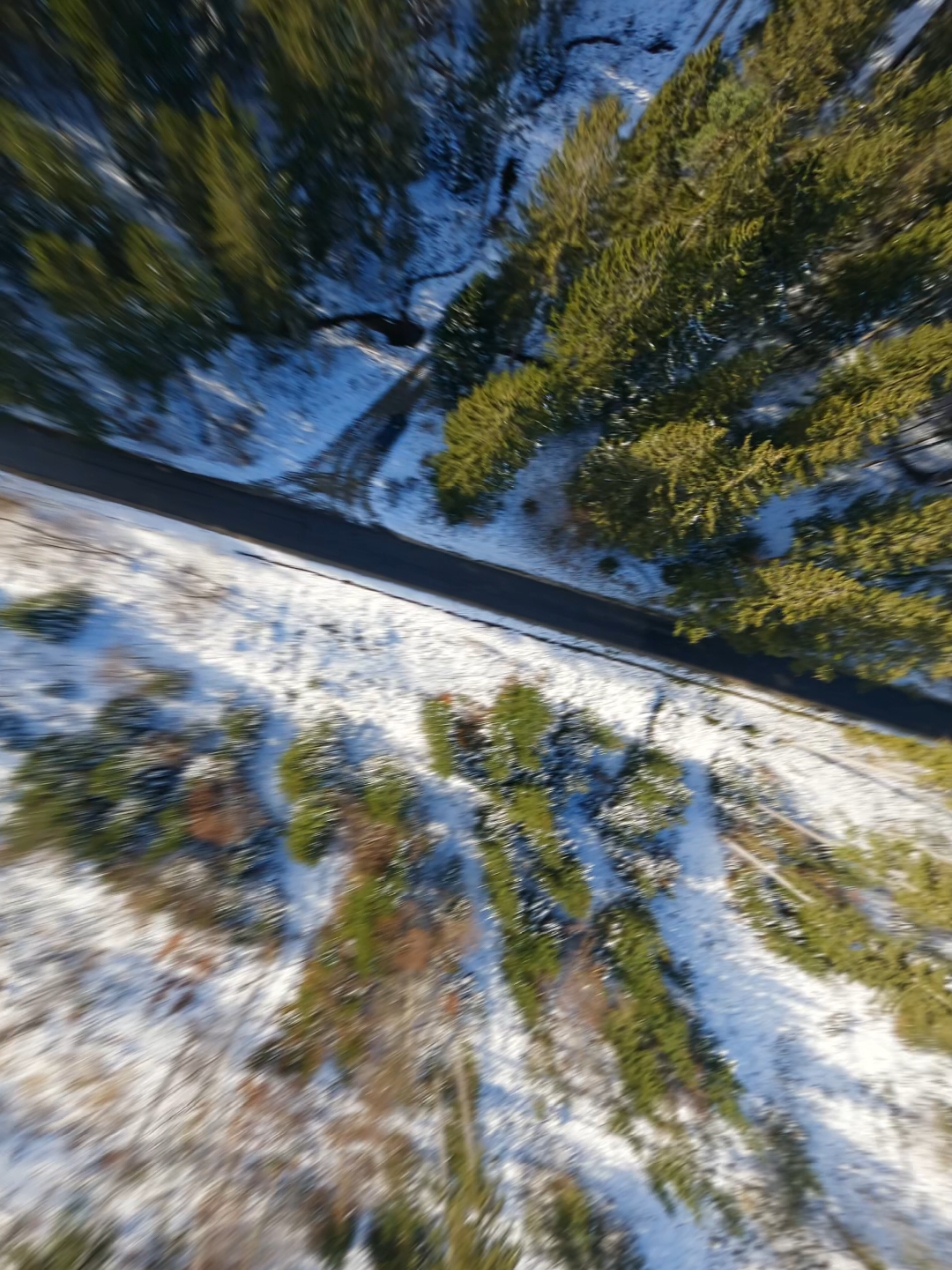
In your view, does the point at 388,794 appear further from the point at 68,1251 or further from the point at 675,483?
the point at 68,1251

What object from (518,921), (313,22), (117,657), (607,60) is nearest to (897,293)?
(607,60)

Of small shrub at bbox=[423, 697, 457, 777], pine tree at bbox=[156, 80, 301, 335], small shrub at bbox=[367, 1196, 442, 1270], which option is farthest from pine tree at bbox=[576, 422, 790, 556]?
small shrub at bbox=[367, 1196, 442, 1270]

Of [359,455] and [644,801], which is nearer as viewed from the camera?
[359,455]

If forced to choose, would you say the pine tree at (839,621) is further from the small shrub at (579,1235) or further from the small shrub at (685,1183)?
the small shrub at (579,1235)

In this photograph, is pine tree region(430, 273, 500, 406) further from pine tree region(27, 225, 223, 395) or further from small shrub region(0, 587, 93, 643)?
small shrub region(0, 587, 93, 643)

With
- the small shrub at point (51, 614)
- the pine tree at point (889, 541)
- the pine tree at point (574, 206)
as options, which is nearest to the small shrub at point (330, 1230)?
the small shrub at point (51, 614)

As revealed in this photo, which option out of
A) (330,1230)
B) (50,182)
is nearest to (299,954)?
(330,1230)

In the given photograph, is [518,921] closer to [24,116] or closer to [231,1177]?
[231,1177]
